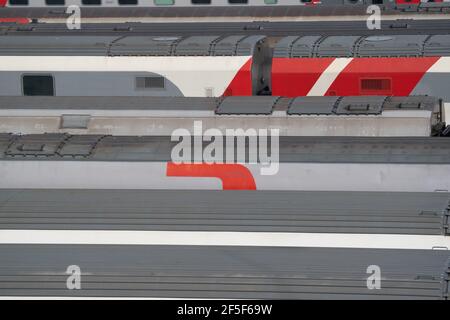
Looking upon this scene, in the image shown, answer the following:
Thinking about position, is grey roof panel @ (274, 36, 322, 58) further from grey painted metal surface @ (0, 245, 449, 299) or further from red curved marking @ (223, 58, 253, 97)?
grey painted metal surface @ (0, 245, 449, 299)

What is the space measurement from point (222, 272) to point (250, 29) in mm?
19450

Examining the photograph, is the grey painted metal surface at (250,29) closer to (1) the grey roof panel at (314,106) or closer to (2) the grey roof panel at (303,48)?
(2) the grey roof panel at (303,48)

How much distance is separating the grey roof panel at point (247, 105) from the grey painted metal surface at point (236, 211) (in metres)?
6.35

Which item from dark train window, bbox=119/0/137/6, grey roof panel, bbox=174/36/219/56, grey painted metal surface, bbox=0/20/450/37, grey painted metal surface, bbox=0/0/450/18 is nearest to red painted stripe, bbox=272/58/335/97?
grey roof panel, bbox=174/36/219/56

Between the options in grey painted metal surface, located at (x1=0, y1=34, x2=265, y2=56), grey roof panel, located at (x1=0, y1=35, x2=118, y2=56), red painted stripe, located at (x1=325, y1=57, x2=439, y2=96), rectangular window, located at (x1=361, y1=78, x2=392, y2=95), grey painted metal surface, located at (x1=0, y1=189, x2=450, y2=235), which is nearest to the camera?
grey painted metal surface, located at (x1=0, y1=189, x2=450, y2=235)

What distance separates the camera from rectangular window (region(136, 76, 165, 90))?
91.4 feet

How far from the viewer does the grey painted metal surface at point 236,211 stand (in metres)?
15.3

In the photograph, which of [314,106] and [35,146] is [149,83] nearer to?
[314,106]

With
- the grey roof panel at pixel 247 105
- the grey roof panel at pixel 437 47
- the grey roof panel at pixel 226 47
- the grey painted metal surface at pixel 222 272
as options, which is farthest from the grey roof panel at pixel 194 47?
the grey painted metal surface at pixel 222 272

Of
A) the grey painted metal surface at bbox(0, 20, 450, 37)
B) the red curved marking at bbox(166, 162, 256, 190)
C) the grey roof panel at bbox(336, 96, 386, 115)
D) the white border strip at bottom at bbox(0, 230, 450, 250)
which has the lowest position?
the white border strip at bottom at bbox(0, 230, 450, 250)

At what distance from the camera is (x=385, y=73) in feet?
88.9

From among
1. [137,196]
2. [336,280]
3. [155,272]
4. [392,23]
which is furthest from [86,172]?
[392,23]

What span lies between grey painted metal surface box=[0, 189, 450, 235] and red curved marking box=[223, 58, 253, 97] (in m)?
10.7

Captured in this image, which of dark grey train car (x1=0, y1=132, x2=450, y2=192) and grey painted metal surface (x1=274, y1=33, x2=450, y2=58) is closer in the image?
dark grey train car (x1=0, y1=132, x2=450, y2=192)
